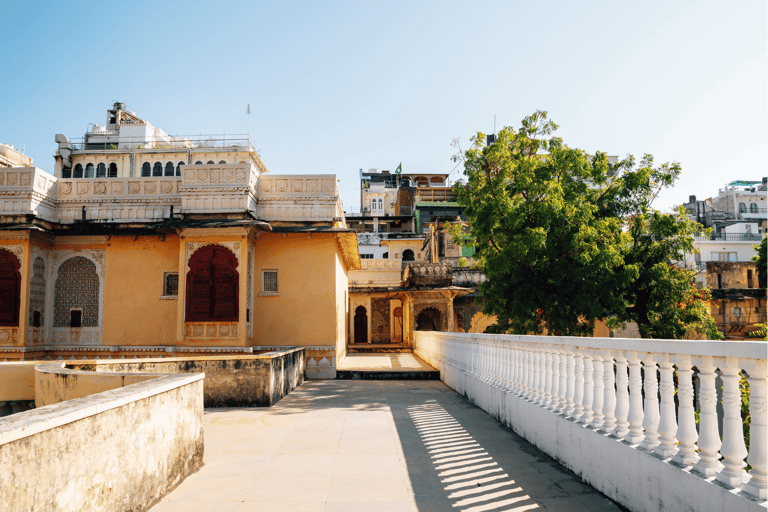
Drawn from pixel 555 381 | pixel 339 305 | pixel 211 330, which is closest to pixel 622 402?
pixel 555 381

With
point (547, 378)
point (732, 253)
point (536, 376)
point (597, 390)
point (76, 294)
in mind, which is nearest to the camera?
point (597, 390)

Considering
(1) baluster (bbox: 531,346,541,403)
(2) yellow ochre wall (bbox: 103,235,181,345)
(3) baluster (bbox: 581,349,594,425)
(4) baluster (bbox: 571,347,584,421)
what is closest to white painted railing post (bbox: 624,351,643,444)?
(3) baluster (bbox: 581,349,594,425)

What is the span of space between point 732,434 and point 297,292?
12.7 metres

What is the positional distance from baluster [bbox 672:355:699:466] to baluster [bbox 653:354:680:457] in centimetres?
12

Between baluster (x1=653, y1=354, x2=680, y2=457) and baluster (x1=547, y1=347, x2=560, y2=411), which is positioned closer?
baluster (x1=653, y1=354, x2=680, y2=457)

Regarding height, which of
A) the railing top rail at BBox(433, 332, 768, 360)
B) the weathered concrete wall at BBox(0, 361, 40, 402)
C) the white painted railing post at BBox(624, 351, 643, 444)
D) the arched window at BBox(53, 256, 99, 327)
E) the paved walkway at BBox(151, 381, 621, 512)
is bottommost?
the paved walkway at BBox(151, 381, 621, 512)

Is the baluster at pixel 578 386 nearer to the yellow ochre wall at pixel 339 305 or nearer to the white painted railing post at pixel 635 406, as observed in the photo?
the white painted railing post at pixel 635 406

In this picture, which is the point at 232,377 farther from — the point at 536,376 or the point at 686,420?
the point at 686,420

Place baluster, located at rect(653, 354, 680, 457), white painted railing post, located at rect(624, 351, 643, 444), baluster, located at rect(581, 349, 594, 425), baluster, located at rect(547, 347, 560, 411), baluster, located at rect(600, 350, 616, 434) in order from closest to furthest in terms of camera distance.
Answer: baluster, located at rect(653, 354, 680, 457)
white painted railing post, located at rect(624, 351, 643, 444)
baluster, located at rect(600, 350, 616, 434)
baluster, located at rect(581, 349, 594, 425)
baluster, located at rect(547, 347, 560, 411)

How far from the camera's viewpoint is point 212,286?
1377 centimetres

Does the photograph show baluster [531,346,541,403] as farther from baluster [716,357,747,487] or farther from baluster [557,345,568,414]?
baluster [716,357,747,487]

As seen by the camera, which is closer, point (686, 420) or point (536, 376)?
point (686, 420)

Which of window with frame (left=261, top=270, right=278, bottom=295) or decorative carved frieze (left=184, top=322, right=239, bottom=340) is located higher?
window with frame (left=261, top=270, right=278, bottom=295)

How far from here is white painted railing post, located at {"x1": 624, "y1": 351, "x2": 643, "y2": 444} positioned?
12.3 feet
